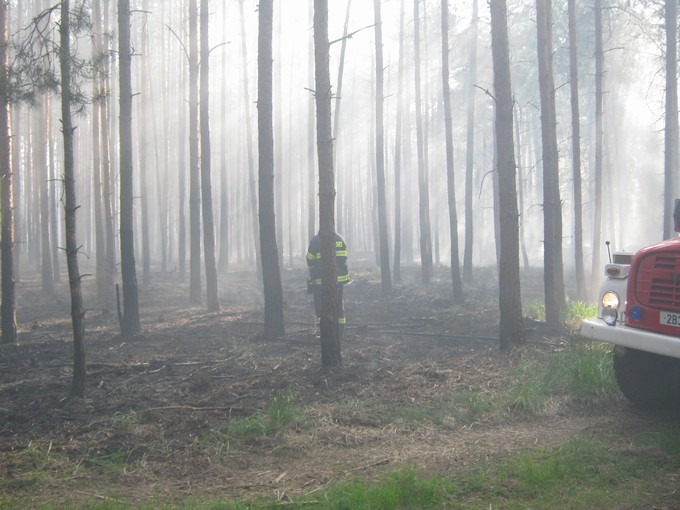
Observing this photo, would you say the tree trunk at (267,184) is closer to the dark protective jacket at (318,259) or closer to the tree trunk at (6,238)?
the dark protective jacket at (318,259)

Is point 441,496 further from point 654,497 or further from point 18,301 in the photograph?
point 18,301

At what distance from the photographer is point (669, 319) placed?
17.5 ft

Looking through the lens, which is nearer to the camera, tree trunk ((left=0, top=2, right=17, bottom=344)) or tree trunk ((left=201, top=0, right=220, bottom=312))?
tree trunk ((left=0, top=2, right=17, bottom=344))

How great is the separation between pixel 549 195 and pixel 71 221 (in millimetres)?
9550

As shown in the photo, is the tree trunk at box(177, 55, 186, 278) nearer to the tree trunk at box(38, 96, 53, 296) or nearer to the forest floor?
the tree trunk at box(38, 96, 53, 296)

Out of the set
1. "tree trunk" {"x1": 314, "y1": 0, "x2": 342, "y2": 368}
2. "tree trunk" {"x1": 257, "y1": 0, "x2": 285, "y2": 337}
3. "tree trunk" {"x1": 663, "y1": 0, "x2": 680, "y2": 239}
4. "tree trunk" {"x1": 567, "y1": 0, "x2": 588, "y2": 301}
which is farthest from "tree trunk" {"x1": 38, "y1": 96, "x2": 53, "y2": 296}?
"tree trunk" {"x1": 663, "y1": 0, "x2": 680, "y2": 239}

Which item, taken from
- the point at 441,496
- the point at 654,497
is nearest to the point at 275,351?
the point at 441,496

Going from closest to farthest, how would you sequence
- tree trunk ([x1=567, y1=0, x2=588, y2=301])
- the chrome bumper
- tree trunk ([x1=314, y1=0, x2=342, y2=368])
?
the chrome bumper → tree trunk ([x1=314, y1=0, x2=342, y2=368]) → tree trunk ([x1=567, y1=0, x2=588, y2=301])

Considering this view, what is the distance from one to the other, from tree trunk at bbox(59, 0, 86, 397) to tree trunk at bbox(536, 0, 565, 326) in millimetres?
A: 8780

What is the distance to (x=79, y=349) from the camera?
7.46 metres

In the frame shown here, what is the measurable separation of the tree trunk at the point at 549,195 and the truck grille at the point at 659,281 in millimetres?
6527

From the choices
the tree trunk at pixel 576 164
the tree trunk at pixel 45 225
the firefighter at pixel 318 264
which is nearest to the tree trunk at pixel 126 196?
the firefighter at pixel 318 264

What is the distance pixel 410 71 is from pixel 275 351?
22546 millimetres

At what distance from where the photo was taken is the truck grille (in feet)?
17.5
